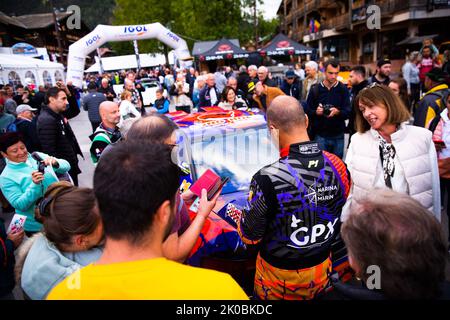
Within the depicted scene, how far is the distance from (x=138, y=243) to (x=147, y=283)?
0.17 meters

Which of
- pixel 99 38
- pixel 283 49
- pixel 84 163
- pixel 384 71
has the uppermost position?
pixel 99 38

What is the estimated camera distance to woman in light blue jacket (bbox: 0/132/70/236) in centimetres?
301

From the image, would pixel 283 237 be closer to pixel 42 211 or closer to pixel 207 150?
pixel 42 211

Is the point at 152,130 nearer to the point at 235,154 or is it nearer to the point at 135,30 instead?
the point at 235,154

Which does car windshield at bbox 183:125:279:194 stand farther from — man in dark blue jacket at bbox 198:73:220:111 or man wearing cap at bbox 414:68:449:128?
man in dark blue jacket at bbox 198:73:220:111

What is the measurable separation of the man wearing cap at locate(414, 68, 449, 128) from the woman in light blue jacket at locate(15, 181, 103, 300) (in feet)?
11.8

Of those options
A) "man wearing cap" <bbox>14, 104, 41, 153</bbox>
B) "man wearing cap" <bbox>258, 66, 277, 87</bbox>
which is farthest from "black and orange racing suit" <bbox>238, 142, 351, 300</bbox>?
"man wearing cap" <bbox>258, 66, 277, 87</bbox>

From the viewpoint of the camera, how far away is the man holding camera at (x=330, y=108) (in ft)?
16.1

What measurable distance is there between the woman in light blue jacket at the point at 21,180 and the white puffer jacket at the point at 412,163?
276 centimetres

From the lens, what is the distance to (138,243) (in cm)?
107

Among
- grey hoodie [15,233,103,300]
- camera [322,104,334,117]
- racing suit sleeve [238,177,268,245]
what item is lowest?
grey hoodie [15,233,103,300]

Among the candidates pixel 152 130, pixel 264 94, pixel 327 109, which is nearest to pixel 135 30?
pixel 264 94

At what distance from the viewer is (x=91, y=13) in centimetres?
6406

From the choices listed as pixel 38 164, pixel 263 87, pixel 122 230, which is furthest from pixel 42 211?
pixel 263 87
